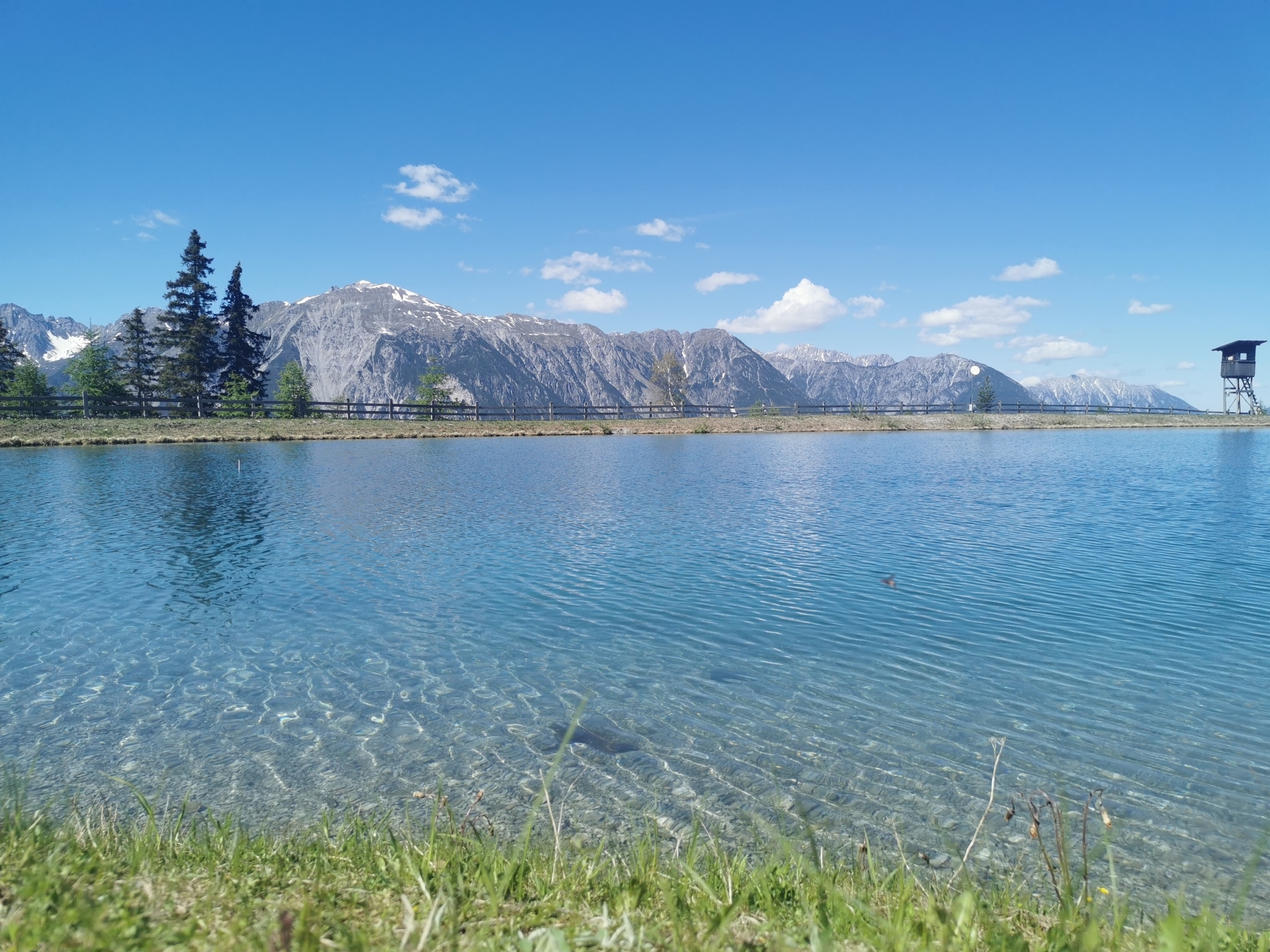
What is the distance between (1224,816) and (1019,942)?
3.96 meters

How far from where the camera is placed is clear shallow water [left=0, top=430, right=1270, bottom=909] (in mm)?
6137

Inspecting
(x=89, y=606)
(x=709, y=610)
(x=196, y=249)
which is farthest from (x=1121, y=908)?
(x=196, y=249)

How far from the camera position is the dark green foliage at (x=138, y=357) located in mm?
73938

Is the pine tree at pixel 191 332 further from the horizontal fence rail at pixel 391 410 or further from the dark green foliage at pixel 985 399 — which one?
the dark green foliage at pixel 985 399

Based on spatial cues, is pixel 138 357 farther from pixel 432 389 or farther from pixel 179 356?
pixel 432 389

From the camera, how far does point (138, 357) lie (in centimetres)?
7650

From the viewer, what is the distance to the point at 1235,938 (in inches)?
138

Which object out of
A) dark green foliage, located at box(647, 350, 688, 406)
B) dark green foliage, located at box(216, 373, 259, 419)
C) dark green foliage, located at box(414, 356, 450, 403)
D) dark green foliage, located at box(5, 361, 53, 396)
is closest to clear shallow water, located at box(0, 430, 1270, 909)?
dark green foliage, located at box(216, 373, 259, 419)

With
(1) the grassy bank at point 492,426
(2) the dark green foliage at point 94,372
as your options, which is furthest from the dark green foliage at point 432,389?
(2) the dark green foliage at point 94,372

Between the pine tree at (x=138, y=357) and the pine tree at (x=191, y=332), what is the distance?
1796 mm

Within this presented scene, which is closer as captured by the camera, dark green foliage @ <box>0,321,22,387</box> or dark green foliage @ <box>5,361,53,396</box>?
dark green foliage @ <box>5,361,53,396</box>

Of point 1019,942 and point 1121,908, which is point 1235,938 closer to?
point 1121,908

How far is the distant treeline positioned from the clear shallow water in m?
60.6

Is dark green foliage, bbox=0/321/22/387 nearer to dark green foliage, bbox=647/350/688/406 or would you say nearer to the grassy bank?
the grassy bank
